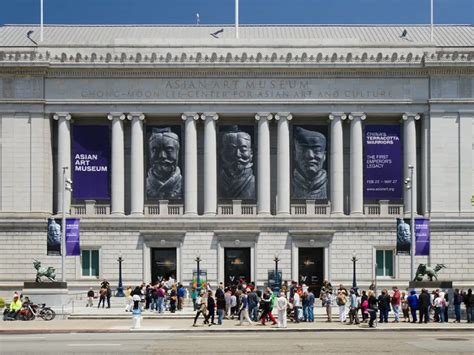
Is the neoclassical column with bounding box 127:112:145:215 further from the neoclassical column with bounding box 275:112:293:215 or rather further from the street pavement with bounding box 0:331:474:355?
the street pavement with bounding box 0:331:474:355

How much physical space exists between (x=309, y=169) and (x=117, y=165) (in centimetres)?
1414

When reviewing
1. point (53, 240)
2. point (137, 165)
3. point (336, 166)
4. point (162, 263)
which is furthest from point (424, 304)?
point (137, 165)

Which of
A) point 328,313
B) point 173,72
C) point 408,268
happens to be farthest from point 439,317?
point 173,72

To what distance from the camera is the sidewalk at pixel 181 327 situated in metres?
44.7

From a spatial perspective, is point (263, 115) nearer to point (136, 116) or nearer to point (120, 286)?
point (136, 116)

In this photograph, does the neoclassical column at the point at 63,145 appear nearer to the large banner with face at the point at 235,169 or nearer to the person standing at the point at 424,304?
the large banner with face at the point at 235,169

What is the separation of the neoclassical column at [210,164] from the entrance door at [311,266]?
7.32 meters

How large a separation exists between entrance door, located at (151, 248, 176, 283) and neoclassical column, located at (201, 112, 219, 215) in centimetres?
404

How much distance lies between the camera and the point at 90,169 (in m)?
72.9

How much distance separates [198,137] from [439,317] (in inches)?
1109

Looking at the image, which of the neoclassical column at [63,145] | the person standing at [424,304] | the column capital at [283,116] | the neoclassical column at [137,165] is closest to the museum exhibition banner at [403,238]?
the person standing at [424,304]

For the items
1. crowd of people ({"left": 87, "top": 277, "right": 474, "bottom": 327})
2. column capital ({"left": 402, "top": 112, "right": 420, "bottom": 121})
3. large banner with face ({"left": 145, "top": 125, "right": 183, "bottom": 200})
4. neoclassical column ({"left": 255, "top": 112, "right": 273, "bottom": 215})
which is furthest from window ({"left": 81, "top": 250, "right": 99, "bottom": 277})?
column capital ({"left": 402, "top": 112, "right": 420, "bottom": 121})

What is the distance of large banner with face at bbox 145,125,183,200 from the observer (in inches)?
2879

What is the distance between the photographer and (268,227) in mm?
72375
